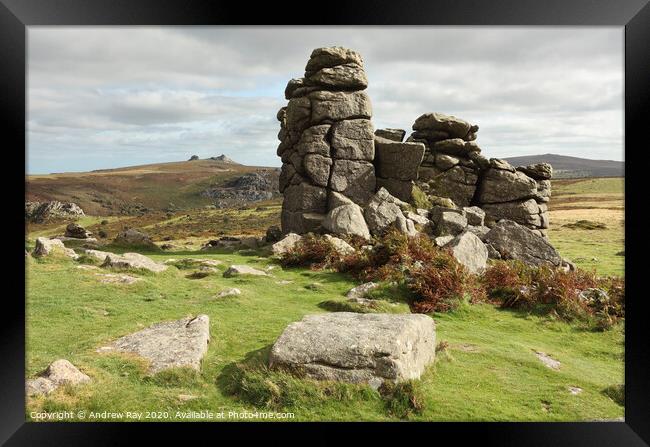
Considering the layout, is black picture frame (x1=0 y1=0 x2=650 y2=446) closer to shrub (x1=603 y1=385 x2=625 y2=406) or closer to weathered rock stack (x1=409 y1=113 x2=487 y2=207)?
shrub (x1=603 y1=385 x2=625 y2=406)

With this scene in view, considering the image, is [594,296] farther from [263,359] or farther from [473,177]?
[473,177]

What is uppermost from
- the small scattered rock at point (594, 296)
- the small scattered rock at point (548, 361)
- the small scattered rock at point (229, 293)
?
the small scattered rock at point (229, 293)

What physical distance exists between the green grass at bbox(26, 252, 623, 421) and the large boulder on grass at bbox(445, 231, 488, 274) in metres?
4.70

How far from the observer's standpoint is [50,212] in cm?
Result: 9450

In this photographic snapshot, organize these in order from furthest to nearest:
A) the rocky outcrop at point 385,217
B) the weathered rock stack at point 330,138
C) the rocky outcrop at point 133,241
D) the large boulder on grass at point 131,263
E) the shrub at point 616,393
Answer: the weathered rock stack at point 330,138 < the rocky outcrop at point 133,241 < the rocky outcrop at point 385,217 < the large boulder on grass at point 131,263 < the shrub at point 616,393

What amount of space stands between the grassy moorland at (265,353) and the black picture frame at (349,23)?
36.4 inches

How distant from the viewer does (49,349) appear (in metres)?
13.0

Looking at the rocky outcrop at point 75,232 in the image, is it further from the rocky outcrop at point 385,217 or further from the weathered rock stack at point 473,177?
the weathered rock stack at point 473,177

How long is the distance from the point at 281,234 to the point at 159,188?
15967cm

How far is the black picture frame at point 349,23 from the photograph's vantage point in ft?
29.7

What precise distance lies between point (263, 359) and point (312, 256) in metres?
15.5

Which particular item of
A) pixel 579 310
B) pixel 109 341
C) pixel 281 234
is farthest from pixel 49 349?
pixel 281 234

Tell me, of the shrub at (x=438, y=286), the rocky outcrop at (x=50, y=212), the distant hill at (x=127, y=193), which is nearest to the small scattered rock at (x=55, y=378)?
the shrub at (x=438, y=286)
